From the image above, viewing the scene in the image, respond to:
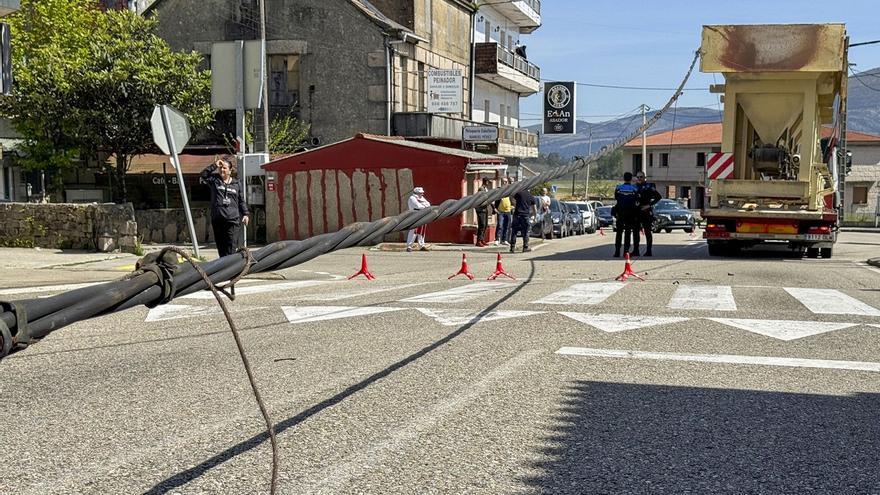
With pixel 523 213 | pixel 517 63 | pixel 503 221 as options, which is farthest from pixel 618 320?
pixel 517 63

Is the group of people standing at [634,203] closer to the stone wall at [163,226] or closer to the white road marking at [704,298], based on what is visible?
the white road marking at [704,298]

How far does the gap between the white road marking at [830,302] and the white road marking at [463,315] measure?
337cm

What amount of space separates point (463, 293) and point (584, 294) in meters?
1.51

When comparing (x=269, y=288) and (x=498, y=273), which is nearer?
(x=269, y=288)

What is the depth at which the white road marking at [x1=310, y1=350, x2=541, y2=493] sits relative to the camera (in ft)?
14.9

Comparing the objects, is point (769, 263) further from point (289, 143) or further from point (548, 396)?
point (289, 143)

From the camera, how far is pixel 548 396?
630 cm

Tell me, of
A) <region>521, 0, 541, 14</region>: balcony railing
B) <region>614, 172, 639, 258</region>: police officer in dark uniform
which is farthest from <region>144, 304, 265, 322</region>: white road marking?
<region>521, 0, 541, 14</region>: balcony railing

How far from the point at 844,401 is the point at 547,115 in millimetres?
54522

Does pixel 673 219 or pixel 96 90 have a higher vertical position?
pixel 96 90

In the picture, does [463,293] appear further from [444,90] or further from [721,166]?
[444,90]

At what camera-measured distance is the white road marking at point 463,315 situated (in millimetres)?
9562

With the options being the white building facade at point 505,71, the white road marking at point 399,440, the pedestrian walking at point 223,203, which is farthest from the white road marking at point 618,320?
the white building facade at point 505,71

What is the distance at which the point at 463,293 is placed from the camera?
40.2 feet
